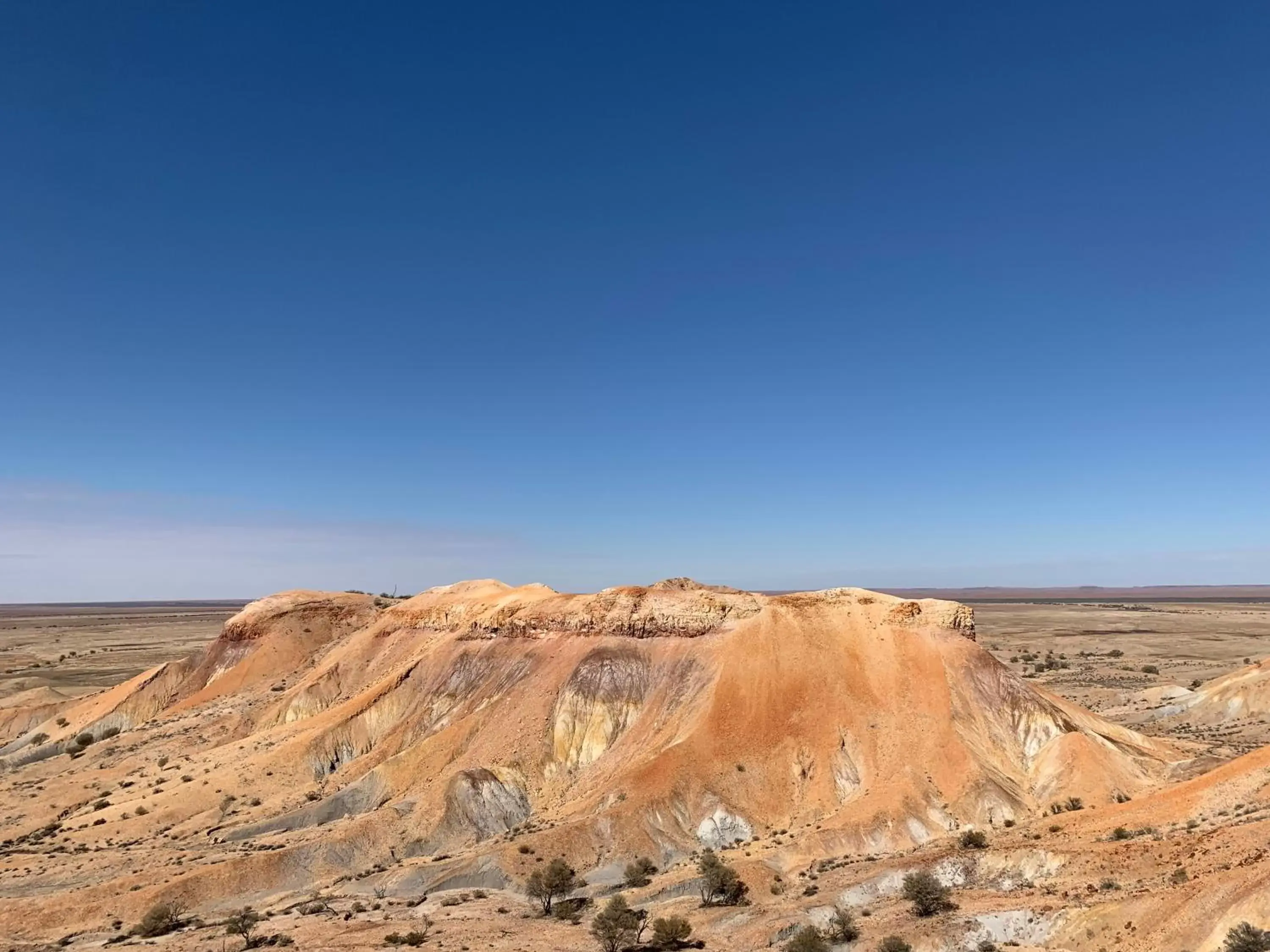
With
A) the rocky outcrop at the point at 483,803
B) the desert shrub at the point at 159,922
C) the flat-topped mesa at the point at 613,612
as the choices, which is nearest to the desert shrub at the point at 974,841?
the flat-topped mesa at the point at 613,612

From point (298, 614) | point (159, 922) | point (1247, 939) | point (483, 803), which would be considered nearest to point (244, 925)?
point (159, 922)

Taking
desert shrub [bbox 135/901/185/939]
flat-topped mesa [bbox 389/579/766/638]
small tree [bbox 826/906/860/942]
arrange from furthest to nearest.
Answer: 1. flat-topped mesa [bbox 389/579/766/638]
2. desert shrub [bbox 135/901/185/939]
3. small tree [bbox 826/906/860/942]

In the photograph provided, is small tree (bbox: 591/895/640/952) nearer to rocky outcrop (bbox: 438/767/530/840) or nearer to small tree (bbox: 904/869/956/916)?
small tree (bbox: 904/869/956/916)

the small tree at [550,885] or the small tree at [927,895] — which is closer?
the small tree at [927,895]

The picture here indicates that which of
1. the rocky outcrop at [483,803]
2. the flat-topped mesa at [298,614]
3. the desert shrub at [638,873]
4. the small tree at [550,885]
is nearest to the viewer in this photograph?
the small tree at [550,885]

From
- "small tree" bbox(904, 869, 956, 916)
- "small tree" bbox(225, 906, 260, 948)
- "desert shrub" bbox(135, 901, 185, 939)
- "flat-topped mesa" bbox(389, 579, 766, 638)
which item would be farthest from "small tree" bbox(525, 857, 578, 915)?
"flat-topped mesa" bbox(389, 579, 766, 638)

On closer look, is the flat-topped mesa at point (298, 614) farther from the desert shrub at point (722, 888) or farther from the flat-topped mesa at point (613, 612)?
the desert shrub at point (722, 888)

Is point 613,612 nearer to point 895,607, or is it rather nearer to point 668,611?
point 668,611

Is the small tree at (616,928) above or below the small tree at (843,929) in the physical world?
below
